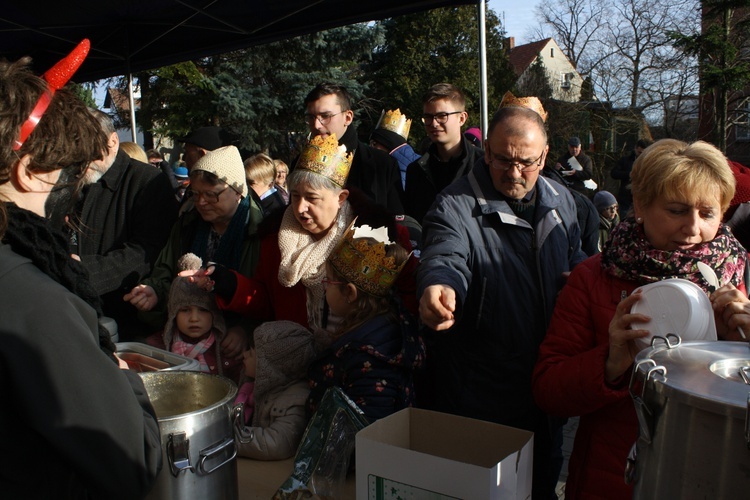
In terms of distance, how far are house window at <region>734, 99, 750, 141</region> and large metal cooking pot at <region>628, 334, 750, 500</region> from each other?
17502 millimetres

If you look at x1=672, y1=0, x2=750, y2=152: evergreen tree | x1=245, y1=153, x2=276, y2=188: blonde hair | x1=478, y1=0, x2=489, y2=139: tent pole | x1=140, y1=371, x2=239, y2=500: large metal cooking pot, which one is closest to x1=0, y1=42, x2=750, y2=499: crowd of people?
x1=140, y1=371, x2=239, y2=500: large metal cooking pot

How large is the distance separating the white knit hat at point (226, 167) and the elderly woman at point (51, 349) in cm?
164

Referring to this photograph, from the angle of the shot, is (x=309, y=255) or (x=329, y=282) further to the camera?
(x=309, y=255)

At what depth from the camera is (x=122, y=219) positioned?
316 cm

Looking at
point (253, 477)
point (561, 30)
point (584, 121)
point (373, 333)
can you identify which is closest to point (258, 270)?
point (373, 333)

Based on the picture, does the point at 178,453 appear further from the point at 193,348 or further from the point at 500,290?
the point at 193,348

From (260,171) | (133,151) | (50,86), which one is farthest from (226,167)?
(133,151)

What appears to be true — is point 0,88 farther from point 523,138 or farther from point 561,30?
point 561,30

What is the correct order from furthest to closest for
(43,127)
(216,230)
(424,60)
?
1. (424,60)
2. (216,230)
3. (43,127)

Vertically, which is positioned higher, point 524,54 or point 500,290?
point 524,54

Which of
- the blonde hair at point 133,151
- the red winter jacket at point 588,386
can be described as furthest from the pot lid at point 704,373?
the blonde hair at point 133,151

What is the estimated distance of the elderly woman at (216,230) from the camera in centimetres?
291

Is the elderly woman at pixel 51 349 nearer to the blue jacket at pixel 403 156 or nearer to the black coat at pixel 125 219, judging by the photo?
the black coat at pixel 125 219

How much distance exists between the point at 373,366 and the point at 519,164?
86 centimetres
